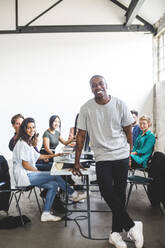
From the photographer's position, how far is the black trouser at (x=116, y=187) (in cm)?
261

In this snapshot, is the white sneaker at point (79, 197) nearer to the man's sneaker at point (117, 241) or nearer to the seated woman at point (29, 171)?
the seated woman at point (29, 171)

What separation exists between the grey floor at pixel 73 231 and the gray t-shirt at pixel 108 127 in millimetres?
848

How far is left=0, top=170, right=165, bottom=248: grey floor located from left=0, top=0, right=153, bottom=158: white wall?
5.34m

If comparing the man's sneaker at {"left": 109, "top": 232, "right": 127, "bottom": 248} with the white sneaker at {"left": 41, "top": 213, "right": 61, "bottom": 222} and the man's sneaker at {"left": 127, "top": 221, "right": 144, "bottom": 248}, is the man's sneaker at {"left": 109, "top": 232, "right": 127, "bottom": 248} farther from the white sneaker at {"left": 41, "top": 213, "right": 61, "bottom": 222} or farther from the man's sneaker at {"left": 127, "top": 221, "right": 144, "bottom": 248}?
the white sneaker at {"left": 41, "top": 213, "right": 61, "bottom": 222}

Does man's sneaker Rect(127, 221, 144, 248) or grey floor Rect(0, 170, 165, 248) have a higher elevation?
man's sneaker Rect(127, 221, 144, 248)

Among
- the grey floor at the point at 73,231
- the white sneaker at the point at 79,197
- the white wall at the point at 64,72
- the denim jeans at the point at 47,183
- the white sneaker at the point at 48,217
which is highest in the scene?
the white wall at the point at 64,72

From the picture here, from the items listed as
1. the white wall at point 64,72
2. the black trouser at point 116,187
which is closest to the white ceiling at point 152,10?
the white wall at point 64,72

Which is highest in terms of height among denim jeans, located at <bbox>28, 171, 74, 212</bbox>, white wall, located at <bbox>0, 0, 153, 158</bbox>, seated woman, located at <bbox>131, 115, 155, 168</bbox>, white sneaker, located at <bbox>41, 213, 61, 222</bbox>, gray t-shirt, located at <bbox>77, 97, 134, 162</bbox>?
white wall, located at <bbox>0, 0, 153, 158</bbox>

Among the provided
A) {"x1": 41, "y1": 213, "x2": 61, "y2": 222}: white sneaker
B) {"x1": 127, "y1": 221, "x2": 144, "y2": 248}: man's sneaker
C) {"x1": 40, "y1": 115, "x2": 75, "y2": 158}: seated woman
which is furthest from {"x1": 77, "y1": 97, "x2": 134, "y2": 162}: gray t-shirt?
{"x1": 40, "y1": 115, "x2": 75, "y2": 158}: seated woman

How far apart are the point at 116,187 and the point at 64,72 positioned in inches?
268

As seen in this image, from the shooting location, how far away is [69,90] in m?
9.16

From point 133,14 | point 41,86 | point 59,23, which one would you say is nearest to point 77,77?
point 41,86

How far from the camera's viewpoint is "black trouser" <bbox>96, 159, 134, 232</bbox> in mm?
2613

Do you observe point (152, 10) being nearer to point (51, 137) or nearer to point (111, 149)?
point (51, 137)
